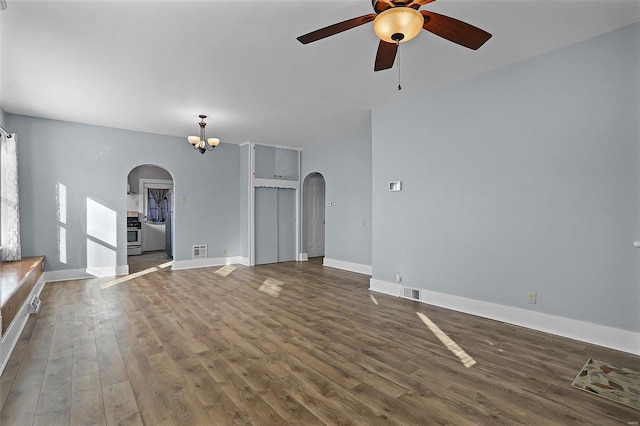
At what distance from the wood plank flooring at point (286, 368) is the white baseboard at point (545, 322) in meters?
0.14

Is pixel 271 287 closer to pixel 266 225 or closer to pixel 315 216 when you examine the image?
pixel 266 225

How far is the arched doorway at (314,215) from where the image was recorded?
8.83 metres

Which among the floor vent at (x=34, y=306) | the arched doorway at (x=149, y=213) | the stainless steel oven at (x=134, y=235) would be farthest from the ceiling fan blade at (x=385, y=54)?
the stainless steel oven at (x=134, y=235)

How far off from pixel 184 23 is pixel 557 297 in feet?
14.7

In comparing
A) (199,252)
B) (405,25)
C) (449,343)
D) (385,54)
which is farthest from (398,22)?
(199,252)

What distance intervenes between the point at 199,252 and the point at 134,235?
134 inches

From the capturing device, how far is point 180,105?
5.05 m

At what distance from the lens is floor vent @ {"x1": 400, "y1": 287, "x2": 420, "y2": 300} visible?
463 centimetres

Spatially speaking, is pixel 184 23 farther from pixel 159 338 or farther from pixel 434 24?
pixel 159 338

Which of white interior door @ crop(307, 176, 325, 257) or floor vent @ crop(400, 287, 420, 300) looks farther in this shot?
white interior door @ crop(307, 176, 325, 257)

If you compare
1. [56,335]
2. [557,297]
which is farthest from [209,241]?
[557,297]

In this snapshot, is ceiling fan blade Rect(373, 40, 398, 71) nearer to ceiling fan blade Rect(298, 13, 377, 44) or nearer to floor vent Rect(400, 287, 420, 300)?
ceiling fan blade Rect(298, 13, 377, 44)

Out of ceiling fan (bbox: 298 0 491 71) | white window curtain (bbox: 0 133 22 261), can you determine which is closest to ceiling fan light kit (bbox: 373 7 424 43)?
ceiling fan (bbox: 298 0 491 71)

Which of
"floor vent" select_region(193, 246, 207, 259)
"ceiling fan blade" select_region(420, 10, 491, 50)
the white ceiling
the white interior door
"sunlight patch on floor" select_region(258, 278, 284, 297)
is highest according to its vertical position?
the white ceiling
